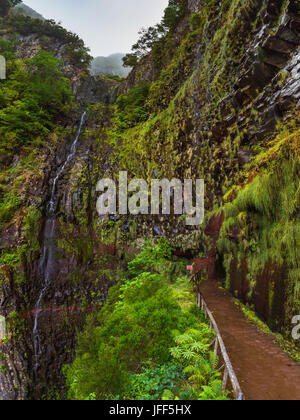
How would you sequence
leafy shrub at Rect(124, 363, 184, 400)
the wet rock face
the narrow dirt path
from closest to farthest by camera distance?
the narrow dirt path < leafy shrub at Rect(124, 363, 184, 400) < the wet rock face

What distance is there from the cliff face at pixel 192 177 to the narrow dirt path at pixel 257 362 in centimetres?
65

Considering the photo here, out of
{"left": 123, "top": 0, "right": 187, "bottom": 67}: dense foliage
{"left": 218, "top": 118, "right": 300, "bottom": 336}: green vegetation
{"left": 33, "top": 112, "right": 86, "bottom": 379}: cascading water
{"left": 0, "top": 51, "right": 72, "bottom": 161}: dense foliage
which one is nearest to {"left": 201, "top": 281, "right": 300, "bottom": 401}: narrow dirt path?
{"left": 218, "top": 118, "right": 300, "bottom": 336}: green vegetation

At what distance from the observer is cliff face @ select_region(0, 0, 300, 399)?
5.96 metres

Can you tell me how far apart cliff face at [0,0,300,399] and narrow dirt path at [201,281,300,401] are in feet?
2.13

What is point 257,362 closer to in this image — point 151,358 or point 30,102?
point 151,358

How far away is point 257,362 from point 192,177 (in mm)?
8955

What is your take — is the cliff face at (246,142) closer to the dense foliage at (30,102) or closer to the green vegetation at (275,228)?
the green vegetation at (275,228)

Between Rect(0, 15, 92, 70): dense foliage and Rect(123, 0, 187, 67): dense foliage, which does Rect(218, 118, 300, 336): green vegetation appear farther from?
Rect(0, 15, 92, 70): dense foliage

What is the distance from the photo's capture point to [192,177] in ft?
38.6

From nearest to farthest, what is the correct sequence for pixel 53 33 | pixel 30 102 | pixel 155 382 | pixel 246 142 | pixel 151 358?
pixel 155 382 < pixel 151 358 < pixel 246 142 < pixel 30 102 < pixel 53 33

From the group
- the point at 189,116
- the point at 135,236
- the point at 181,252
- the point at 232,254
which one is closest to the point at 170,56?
the point at 189,116

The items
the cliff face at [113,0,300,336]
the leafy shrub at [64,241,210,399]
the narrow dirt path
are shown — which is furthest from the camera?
the cliff face at [113,0,300,336]

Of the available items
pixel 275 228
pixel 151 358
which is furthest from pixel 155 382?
pixel 275 228

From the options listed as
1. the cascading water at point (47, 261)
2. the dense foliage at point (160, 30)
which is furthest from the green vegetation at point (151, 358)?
the dense foliage at point (160, 30)
